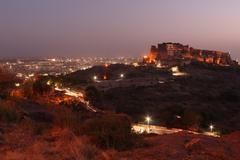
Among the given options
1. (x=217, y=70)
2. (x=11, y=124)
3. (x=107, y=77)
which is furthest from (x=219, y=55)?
(x=11, y=124)

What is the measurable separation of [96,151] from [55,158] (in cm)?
91

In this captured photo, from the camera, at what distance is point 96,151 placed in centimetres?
748

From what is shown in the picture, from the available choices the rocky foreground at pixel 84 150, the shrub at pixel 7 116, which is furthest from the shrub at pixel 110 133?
the shrub at pixel 7 116

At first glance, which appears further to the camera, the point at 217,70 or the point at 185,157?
the point at 217,70

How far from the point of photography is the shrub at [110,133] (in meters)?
8.47

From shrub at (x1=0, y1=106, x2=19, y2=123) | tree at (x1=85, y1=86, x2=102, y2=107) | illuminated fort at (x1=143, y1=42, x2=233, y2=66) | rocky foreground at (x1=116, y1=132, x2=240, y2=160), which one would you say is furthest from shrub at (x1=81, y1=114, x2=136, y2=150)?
illuminated fort at (x1=143, y1=42, x2=233, y2=66)

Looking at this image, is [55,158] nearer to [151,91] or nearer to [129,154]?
[129,154]

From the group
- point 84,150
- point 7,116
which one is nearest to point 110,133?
point 84,150

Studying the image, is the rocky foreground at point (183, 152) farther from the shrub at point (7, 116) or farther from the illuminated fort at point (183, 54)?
the illuminated fort at point (183, 54)

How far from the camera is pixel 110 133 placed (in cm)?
870

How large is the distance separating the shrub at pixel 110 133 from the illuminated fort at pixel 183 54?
11262 centimetres

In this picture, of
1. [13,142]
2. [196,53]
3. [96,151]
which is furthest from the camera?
[196,53]

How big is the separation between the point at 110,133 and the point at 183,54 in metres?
120

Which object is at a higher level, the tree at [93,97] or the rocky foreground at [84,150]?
the rocky foreground at [84,150]
